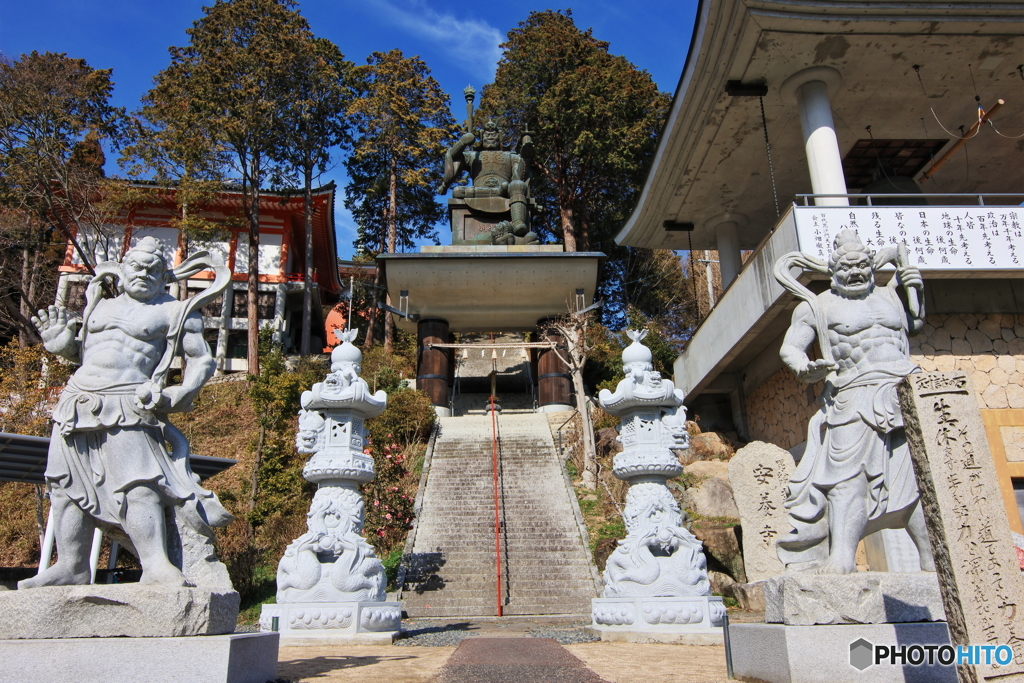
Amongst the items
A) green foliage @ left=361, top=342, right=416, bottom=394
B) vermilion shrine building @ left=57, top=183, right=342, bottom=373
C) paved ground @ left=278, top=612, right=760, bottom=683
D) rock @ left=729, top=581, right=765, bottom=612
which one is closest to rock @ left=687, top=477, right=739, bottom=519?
rock @ left=729, top=581, right=765, bottom=612

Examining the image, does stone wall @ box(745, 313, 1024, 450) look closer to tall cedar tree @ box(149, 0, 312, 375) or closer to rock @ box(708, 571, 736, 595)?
rock @ box(708, 571, 736, 595)

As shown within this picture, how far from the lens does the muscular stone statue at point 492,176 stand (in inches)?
691

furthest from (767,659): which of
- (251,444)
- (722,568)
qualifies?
(251,444)

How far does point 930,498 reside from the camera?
2672 millimetres

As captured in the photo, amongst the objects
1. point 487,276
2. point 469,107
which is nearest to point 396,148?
point 469,107

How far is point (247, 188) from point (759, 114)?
16.4 meters

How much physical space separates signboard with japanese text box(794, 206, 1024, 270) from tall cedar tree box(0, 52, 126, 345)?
14.1m

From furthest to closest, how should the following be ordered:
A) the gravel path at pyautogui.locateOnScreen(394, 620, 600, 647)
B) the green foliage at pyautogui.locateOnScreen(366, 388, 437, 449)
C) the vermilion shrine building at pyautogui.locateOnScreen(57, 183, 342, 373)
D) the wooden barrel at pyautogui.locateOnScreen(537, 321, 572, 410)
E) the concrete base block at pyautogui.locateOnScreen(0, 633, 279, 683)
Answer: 1. the vermilion shrine building at pyautogui.locateOnScreen(57, 183, 342, 373)
2. the wooden barrel at pyautogui.locateOnScreen(537, 321, 572, 410)
3. the green foliage at pyautogui.locateOnScreen(366, 388, 437, 449)
4. the gravel path at pyautogui.locateOnScreen(394, 620, 600, 647)
5. the concrete base block at pyautogui.locateOnScreen(0, 633, 279, 683)

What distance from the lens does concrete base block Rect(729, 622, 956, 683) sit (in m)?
3.08

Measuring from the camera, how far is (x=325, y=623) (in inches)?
229

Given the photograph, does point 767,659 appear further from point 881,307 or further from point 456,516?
point 456,516

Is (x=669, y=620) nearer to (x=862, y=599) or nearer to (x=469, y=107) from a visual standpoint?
(x=862, y=599)

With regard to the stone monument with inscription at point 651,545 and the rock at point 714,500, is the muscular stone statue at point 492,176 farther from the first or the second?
the stone monument with inscription at point 651,545

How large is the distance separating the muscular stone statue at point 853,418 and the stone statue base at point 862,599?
0.84 ft
